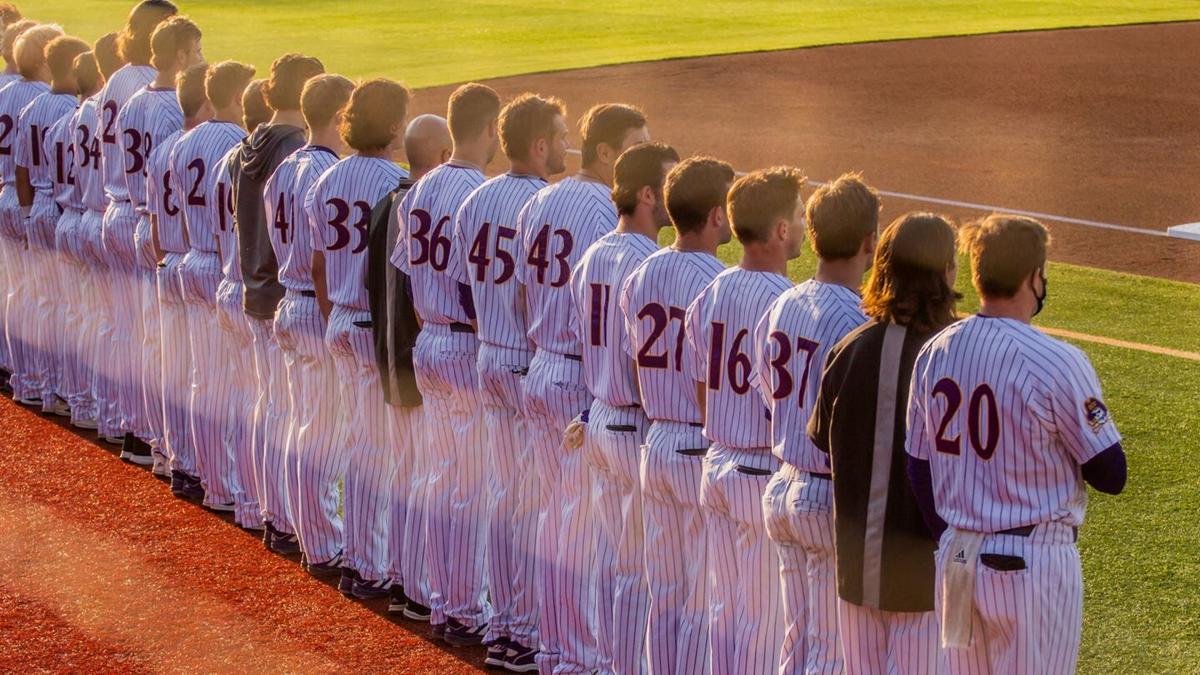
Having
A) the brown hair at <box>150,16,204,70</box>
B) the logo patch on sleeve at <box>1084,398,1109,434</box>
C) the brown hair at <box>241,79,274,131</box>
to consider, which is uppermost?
the brown hair at <box>150,16,204,70</box>

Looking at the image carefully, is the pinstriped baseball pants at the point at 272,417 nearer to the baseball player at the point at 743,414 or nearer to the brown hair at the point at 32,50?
the baseball player at the point at 743,414

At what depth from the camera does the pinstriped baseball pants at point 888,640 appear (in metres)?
4.26

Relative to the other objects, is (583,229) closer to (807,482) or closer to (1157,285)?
(807,482)

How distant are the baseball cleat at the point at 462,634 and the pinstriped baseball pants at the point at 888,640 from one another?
6.54 feet

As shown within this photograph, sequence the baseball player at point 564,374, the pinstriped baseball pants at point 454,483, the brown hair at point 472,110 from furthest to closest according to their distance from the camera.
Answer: the pinstriped baseball pants at point 454,483
the brown hair at point 472,110
the baseball player at point 564,374

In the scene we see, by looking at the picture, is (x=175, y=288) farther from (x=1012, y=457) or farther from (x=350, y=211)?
(x=1012, y=457)

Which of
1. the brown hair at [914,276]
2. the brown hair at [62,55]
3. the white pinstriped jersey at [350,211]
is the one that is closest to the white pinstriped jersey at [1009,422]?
the brown hair at [914,276]

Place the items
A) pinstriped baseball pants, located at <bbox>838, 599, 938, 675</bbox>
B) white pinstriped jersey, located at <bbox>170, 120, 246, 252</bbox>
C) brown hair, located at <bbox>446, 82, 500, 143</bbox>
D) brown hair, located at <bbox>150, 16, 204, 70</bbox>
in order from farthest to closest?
brown hair, located at <bbox>150, 16, 204, 70</bbox> < white pinstriped jersey, located at <bbox>170, 120, 246, 252</bbox> < brown hair, located at <bbox>446, 82, 500, 143</bbox> < pinstriped baseball pants, located at <bbox>838, 599, 938, 675</bbox>

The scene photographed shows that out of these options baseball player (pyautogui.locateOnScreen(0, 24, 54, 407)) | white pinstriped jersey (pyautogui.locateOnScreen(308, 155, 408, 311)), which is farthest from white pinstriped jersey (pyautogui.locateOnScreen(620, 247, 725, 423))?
baseball player (pyautogui.locateOnScreen(0, 24, 54, 407))

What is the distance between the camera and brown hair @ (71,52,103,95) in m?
8.62

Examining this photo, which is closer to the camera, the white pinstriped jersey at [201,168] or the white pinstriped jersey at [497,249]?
the white pinstriped jersey at [497,249]

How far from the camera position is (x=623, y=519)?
5.29 metres

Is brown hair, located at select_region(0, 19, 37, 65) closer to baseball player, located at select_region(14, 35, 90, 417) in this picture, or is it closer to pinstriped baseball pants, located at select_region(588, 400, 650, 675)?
baseball player, located at select_region(14, 35, 90, 417)

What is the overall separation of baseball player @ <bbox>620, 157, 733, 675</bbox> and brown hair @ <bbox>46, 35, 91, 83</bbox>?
196 inches
